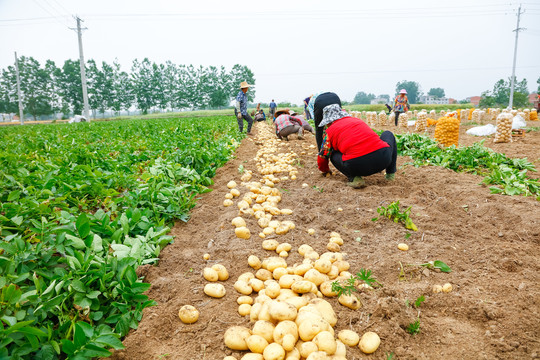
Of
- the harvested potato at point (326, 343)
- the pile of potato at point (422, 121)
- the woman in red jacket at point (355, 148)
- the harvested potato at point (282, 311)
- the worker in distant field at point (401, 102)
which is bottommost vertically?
the harvested potato at point (326, 343)

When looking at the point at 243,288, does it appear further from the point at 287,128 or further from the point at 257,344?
the point at 287,128

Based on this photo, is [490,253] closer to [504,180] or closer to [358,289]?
[358,289]

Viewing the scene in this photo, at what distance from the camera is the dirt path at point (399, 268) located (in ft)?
4.80

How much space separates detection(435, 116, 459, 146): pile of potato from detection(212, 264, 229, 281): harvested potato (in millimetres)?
6591

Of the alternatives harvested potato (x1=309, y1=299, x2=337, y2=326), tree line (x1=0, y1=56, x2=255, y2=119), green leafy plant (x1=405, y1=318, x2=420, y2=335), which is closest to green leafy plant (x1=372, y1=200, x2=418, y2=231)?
green leafy plant (x1=405, y1=318, x2=420, y2=335)

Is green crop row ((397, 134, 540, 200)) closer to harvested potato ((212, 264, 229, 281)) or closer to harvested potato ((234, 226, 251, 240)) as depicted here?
harvested potato ((234, 226, 251, 240))

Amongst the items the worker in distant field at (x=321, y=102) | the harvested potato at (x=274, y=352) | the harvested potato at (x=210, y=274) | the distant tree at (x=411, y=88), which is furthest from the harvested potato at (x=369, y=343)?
the distant tree at (x=411, y=88)

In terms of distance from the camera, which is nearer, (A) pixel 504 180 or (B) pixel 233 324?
(B) pixel 233 324

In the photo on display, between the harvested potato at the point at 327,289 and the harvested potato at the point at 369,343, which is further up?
the harvested potato at the point at 327,289

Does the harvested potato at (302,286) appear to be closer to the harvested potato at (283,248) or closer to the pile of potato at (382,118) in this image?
the harvested potato at (283,248)

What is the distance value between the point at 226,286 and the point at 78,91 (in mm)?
71389

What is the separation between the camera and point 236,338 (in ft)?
4.66

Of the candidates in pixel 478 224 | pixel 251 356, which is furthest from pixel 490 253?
pixel 251 356

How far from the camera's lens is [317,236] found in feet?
8.45
